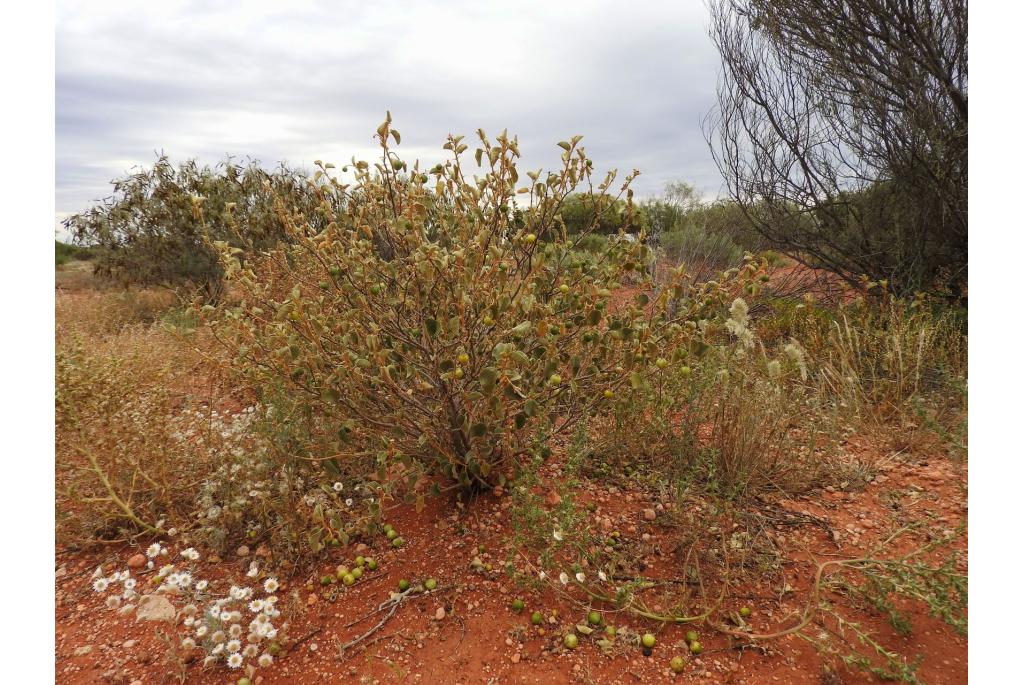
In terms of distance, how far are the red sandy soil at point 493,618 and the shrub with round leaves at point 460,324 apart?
361mm

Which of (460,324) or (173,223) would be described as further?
(173,223)

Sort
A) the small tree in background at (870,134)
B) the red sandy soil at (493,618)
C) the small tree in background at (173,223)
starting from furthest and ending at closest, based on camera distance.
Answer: the small tree in background at (173,223), the small tree in background at (870,134), the red sandy soil at (493,618)

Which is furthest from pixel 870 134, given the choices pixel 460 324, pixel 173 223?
pixel 173 223

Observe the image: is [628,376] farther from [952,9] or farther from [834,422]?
[952,9]

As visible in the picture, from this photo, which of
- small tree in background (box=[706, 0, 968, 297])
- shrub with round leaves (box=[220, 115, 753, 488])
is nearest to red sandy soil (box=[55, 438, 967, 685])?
shrub with round leaves (box=[220, 115, 753, 488])

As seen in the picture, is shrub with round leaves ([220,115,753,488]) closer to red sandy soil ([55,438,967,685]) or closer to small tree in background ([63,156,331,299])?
red sandy soil ([55,438,967,685])

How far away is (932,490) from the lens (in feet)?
9.30

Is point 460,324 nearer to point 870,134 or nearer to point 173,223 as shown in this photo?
point 870,134

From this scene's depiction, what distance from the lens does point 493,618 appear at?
80.6 inches

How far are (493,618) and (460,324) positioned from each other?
959 millimetres

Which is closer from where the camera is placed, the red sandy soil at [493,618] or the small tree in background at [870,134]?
the red sandy soil at [493,618]

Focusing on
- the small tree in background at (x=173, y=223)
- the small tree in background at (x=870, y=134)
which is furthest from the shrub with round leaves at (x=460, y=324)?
the small tree in background at (x=173, y=223)

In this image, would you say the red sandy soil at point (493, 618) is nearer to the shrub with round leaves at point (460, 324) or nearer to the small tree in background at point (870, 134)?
the shrub with round leaves at point (460, 324)

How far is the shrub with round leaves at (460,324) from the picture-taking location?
2.04 metres
